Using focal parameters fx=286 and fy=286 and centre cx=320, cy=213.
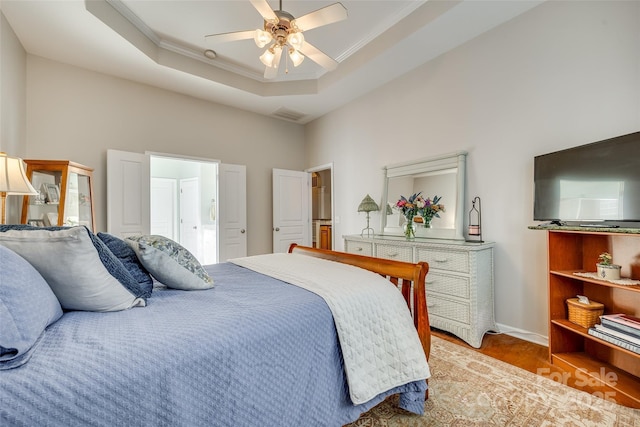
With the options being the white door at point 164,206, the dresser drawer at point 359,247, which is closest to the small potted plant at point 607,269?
the dresser drawer at point 359,247

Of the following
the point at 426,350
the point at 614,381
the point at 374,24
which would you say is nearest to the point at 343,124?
the point at 374,24

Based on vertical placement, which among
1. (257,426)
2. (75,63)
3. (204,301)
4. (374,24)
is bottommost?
(257,426)

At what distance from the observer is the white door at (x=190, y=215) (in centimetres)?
568

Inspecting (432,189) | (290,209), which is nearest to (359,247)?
(432,189)

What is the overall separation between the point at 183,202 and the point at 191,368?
563cm

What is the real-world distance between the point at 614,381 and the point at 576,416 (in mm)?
536

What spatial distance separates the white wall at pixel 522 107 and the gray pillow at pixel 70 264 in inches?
117

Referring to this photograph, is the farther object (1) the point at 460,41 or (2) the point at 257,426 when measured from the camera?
(1) the point at 460,41

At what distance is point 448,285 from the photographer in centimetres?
264

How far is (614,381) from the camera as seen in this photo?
1.82 meters

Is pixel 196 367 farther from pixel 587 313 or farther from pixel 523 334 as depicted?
pixel 523 334

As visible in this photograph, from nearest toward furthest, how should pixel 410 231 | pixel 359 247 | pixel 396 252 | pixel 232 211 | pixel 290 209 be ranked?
pixel 396 252
pixel 410 231
pixel 359 247
pixel 232 211
pixel 290 209

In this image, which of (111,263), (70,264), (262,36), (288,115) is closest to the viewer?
(70,264)

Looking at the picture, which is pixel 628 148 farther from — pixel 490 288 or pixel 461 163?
pixel 490 288
